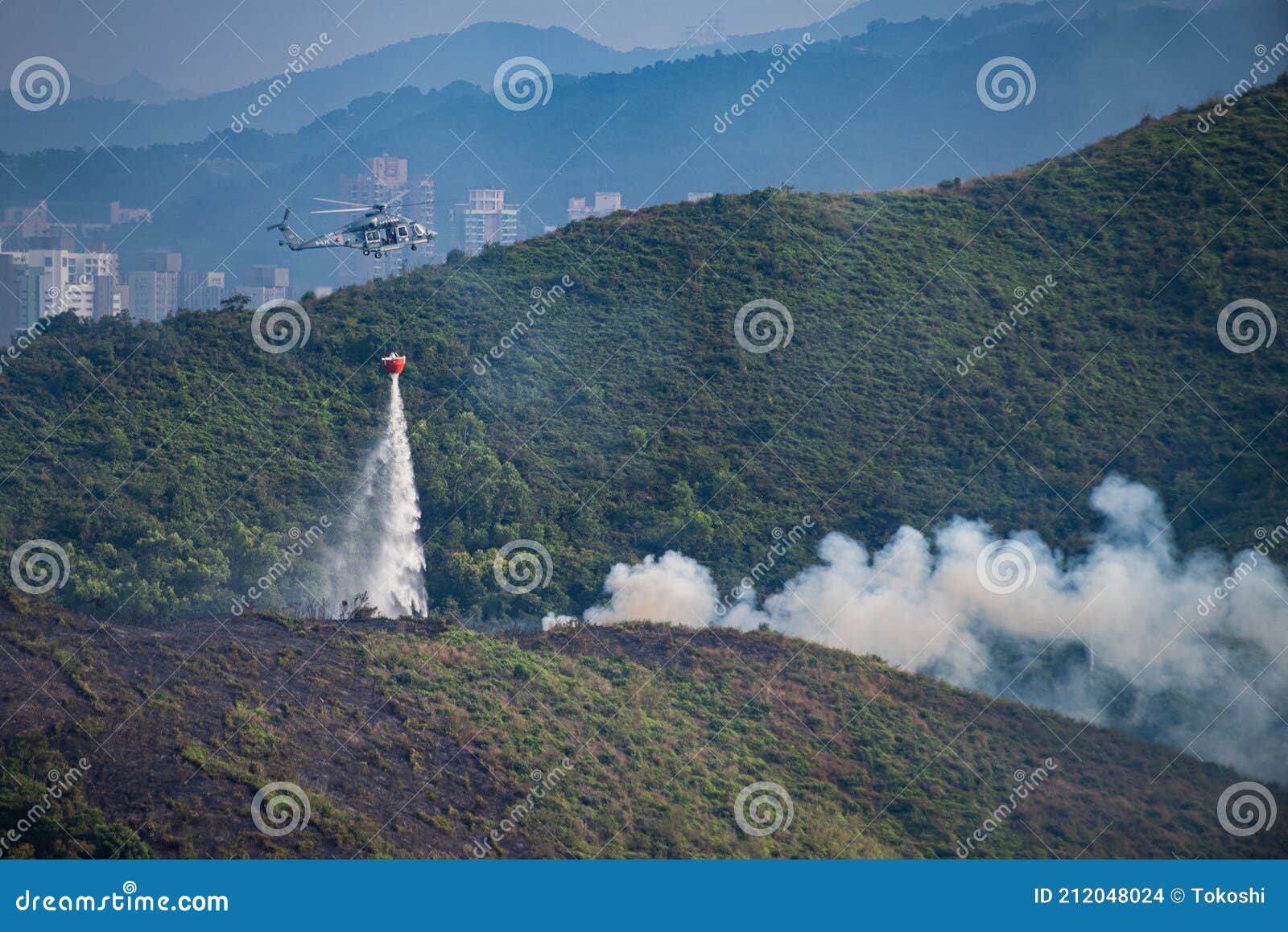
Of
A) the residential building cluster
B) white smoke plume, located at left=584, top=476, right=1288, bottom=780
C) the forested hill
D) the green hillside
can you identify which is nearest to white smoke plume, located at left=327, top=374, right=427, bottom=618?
the forested hill

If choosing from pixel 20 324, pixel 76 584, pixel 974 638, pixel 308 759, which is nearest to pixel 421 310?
pixel 76 584

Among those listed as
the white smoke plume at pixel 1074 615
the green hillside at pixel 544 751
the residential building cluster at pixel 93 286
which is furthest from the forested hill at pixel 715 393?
the residential building cluster at pixel 93 286

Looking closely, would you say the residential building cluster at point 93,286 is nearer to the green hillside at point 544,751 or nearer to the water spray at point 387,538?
the water spray at point 387,538

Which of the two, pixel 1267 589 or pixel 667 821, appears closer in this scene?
pixel 667 821

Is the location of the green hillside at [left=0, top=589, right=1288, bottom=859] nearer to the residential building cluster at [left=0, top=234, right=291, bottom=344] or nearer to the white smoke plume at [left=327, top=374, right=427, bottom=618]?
the white smoke plume at [left=327, top=374, right=427, bottom=618]

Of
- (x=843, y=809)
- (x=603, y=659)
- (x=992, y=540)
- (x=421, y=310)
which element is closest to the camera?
(x=843, y=809)

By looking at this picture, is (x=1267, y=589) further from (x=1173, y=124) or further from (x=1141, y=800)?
(x=1173, y=124)

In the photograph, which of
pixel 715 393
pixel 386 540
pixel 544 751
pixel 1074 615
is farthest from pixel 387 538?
pixel 1074 615

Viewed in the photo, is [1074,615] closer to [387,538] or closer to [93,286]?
[387,538]
